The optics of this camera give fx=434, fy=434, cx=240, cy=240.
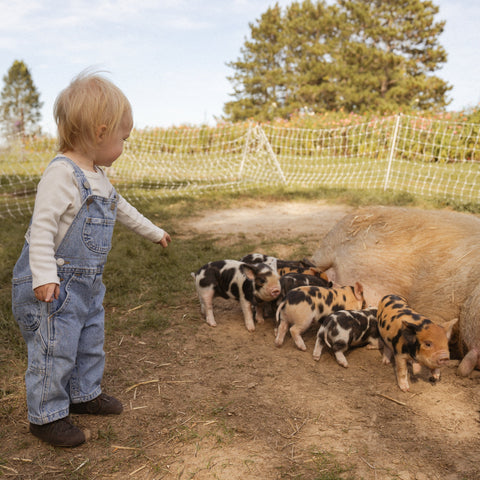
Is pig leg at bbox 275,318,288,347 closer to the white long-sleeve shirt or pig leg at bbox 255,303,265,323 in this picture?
pig leg at bbox 255,303,265,323

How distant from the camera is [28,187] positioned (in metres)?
10.4

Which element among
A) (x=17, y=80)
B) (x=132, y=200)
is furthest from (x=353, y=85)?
(x=17, y=80)

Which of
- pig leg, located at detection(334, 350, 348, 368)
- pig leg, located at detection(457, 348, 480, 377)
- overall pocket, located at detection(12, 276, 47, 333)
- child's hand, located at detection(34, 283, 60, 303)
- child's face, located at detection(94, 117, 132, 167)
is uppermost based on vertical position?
child's face, located at detection(94, 117, 132, 167)

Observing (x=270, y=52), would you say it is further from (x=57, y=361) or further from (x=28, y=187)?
(x=57, y=361)

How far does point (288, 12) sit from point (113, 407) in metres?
36.4

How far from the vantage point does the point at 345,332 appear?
3.05 m

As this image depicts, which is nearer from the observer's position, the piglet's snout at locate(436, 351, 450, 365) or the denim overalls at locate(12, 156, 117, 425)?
the denim overalls at locate(12, 156, 117, 425)

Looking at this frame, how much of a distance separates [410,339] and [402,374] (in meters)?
0.27

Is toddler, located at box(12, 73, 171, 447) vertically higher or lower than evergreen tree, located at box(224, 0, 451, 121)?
lower

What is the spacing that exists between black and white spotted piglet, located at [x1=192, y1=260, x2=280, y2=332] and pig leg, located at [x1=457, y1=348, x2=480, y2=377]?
1.36 metres

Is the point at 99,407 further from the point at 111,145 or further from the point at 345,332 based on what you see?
the point at 345,332

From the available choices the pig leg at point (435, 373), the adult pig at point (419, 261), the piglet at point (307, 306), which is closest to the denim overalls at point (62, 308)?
the piglet at point (307, 306)

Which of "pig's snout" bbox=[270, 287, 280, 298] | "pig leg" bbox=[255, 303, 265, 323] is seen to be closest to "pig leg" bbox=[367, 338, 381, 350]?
"pig's snout" bbox=[270, 287, 280, 298]

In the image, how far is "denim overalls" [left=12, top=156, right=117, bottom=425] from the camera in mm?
2123
